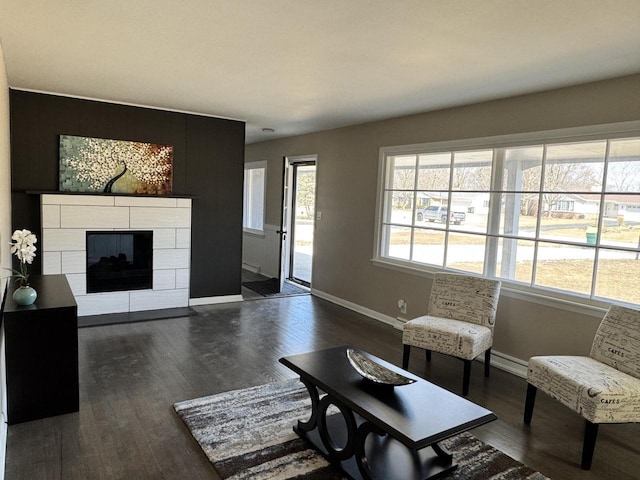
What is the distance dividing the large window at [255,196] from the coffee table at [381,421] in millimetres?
5454

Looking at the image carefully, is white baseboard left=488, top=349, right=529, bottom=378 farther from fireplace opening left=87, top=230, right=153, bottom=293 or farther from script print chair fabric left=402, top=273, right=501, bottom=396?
fireplace opening left=87, top=230, right=153, bottom=293

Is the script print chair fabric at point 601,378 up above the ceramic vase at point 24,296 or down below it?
below

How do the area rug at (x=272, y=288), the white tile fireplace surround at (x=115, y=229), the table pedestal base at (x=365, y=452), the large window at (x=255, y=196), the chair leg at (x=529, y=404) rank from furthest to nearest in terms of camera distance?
1. the large window at (x=255, y=196)
2. the area rug at (x=272, y=288)
3. the white tile fireplace surround at (x=115, y=229)
4. the chair leg at (x=529, y=404)
5. the table pedestal base at (x=365, y=452)

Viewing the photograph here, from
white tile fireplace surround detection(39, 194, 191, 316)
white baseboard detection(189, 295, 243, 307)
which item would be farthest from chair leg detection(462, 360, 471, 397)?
white tile fireplace surround detection(39, 194, 191, 316)

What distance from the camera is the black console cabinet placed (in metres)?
2.67

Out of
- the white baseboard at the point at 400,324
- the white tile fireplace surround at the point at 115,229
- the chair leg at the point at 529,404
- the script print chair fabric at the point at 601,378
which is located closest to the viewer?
the script print chair fabric at the point at 601,378

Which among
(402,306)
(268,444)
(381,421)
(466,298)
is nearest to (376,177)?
(402,306)

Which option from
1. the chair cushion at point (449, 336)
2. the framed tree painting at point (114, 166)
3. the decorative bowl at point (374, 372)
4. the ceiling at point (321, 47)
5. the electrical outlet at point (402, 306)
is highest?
the ceiling at point (321, 47)

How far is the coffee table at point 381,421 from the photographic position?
197 centimetres

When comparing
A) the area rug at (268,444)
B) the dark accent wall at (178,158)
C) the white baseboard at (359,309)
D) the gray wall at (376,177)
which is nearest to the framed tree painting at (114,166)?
the dark accent wall at (178,158)

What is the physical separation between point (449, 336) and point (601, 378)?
1041 mm

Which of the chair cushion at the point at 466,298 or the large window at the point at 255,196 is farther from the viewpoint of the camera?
the large window at the point at 255,196

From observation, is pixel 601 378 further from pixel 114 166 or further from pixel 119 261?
pixel 114 166

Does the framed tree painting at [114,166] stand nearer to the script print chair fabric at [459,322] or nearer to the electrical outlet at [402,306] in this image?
the electrical outlet at [402,306]
